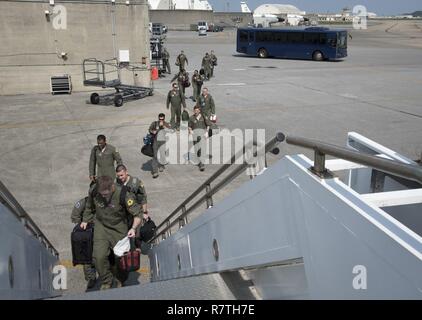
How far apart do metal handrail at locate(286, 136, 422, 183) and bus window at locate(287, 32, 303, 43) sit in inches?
1380

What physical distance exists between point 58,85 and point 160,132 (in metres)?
13.6

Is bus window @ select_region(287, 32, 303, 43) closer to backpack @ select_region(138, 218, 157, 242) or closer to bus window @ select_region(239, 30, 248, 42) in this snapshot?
bus window @ select_region(239, 30, 248, 42)

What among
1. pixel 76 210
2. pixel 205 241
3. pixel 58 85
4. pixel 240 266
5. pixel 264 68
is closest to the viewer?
pixel 240 266

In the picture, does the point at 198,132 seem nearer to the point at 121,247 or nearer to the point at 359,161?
the point at 121,247

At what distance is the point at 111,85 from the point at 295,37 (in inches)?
861

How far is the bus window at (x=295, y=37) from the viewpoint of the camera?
1391 inches

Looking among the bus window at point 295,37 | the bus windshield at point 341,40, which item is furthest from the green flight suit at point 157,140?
the bus window at point 295,37

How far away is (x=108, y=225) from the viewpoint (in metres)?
5.13

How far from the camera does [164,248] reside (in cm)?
613

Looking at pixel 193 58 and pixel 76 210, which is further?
pixel 193 58

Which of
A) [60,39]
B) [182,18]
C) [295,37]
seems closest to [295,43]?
[295,37]

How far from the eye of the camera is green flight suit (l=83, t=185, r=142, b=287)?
5062 millimetres

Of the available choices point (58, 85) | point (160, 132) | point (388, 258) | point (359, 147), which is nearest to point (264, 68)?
point (58, 85)
